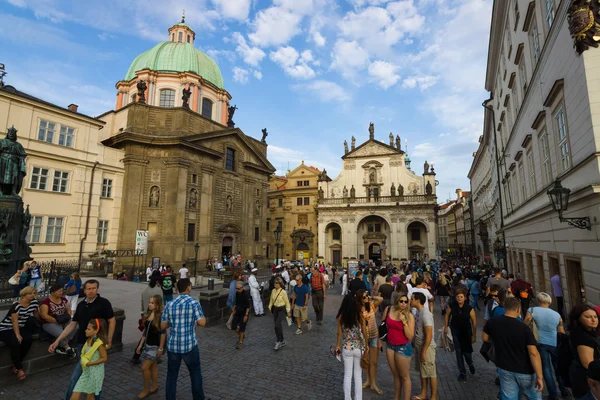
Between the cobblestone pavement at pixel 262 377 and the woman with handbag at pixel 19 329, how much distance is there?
15.9 inches

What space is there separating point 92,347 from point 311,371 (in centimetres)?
396

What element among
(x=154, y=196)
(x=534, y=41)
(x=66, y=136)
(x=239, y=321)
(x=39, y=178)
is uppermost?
(x=66, y=136)

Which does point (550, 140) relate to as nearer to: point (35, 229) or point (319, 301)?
point (319, 301)

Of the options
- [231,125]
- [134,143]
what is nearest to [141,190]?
[134,143]

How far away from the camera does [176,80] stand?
108ft

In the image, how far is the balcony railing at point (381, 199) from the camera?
134 ft

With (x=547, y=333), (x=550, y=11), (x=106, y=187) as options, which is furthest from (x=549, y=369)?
(x=106, y=187)

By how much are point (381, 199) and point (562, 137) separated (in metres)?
34.3

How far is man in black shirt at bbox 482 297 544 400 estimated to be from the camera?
143 inches

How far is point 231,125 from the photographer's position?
34781mm

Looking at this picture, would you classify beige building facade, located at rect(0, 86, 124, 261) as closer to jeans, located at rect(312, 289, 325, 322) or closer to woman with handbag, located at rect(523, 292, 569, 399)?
jeans, located at rect(312, 289, 325, 322)

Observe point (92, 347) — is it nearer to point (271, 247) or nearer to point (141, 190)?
point (141, 190)

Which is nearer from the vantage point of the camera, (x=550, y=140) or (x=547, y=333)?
(x=547, y=333)

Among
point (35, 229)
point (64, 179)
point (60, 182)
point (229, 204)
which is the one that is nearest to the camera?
point (35, 229)
